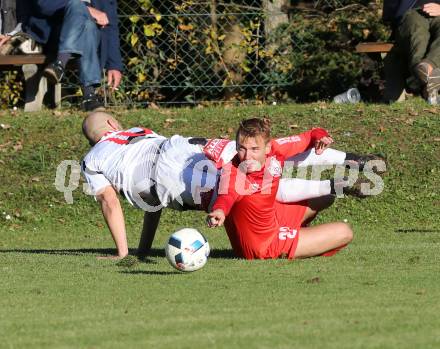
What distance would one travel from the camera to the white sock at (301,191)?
385 inches

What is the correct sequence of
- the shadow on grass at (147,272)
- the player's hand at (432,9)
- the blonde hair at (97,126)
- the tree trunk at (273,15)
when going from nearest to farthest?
the shadow on grass at (147,272) < the blonde hair at (97,126) < the player's hand at (432,9) < the tree trunk at (273,15)

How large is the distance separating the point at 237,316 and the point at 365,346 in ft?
3.53

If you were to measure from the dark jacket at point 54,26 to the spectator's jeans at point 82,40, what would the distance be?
0.71ft

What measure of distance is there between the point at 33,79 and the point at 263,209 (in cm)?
739

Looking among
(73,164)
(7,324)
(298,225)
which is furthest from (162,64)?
(7,324)

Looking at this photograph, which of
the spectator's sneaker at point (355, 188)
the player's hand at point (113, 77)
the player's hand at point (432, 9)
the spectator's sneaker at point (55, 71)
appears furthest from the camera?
the player's hand at point (113, 77)

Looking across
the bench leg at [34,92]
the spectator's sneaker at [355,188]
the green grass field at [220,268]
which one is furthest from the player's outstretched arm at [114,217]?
the bench leg at [34,92]

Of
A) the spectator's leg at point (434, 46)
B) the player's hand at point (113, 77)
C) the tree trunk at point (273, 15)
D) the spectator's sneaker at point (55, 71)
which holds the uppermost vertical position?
the spectator's leg at point (434, 46)

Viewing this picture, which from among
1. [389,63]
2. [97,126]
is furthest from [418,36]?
[97,126]

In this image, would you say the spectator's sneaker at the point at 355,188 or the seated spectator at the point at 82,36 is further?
the seated spectator at the point at 82,36

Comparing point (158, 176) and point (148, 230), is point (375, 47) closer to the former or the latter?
point (148, 230)

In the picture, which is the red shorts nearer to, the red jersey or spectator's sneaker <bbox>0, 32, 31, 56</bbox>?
the red jersey

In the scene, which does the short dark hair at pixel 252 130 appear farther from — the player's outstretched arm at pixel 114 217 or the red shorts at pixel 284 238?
the player's outstretched arm at pixel 114 217

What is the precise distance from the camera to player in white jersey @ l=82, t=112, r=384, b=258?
9.73 m
